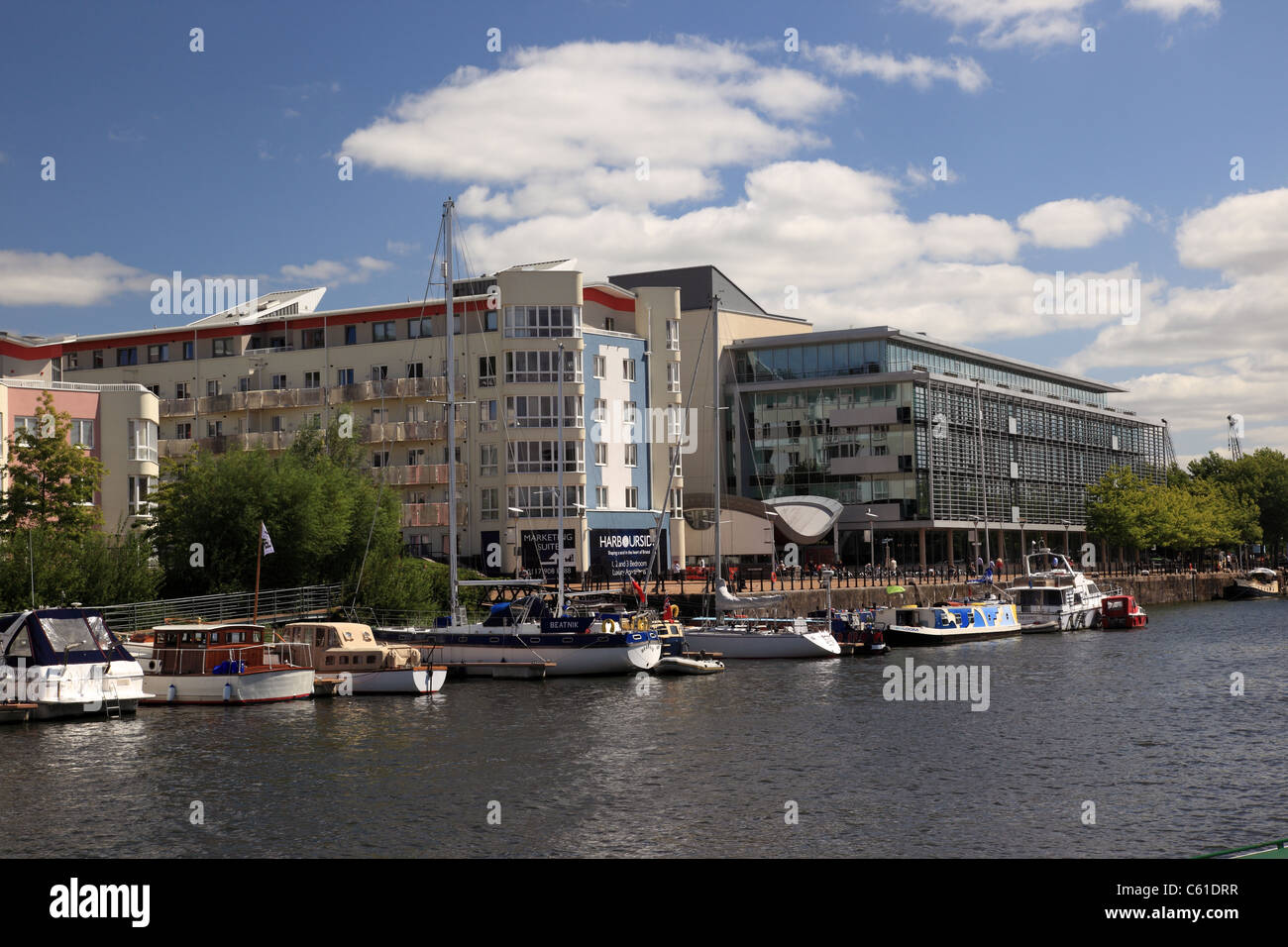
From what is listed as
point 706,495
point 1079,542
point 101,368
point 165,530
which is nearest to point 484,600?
point 165,530

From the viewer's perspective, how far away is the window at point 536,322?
90.6 m

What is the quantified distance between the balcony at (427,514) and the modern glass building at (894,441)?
33.5m

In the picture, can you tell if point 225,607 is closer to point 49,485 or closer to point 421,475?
point 49,485

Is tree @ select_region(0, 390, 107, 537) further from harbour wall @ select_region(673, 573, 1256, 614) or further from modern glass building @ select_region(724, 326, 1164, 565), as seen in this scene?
modern glass building @ select_region(724, 326, 1164, 565)

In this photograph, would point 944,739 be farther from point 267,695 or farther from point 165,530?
point 165,530

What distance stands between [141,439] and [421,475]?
81.0ft

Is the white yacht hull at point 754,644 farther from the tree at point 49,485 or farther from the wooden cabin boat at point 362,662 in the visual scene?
the tree at point 49,485

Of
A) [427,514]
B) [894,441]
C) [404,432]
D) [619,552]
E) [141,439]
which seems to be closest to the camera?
[141,439]

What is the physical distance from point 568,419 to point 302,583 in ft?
99.1

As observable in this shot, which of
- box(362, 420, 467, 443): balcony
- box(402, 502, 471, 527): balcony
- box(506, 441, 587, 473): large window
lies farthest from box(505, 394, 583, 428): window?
box(402, 502, 471, 527): balcony

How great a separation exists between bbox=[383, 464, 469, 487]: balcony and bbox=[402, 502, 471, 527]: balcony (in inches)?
59.5

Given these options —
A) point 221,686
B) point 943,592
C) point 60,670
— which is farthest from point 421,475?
point 60,670

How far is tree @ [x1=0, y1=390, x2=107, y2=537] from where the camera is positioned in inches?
2235

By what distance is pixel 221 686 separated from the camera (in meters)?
45.6
